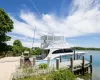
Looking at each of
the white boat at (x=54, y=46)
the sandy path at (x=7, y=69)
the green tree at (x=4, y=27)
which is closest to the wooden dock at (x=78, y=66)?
the sandy path at (x=7, y=69)

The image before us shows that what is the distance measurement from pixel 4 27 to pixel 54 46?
13.7 m

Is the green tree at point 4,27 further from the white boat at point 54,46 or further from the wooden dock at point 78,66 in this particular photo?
the wooden dock at point 78,66

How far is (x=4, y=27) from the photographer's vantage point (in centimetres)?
3488

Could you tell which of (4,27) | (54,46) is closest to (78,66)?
(54,46)

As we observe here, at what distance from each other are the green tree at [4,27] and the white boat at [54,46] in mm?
10634

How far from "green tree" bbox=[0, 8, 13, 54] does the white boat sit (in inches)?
419

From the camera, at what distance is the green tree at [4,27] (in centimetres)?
3509

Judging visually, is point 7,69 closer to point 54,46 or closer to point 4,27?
point 54,46

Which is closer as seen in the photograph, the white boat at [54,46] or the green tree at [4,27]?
the white boat at [54,46]

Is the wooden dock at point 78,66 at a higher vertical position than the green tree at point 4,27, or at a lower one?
lower

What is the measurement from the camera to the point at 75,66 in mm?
19875

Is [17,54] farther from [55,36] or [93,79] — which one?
[93,79]

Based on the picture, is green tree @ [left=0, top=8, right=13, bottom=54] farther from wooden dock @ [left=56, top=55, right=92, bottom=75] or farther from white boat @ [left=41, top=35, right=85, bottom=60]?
wooden dock @ [left=56, top=55, right=92, bottom=75]

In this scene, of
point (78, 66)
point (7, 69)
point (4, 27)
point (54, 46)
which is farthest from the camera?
point (4, 27)
